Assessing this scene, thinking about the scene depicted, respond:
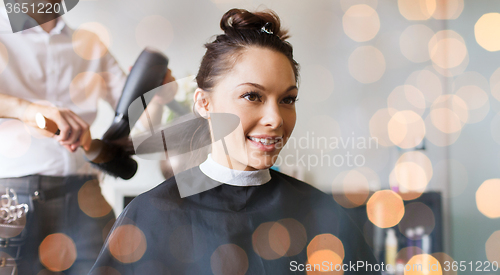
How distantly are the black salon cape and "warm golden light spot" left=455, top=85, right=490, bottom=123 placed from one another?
1.84ft

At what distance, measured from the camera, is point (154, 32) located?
0.73m

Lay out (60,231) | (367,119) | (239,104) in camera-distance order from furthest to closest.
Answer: (367,119), (60,231), (239,104)

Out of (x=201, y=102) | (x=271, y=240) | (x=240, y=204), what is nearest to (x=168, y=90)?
(x=201, y=102)

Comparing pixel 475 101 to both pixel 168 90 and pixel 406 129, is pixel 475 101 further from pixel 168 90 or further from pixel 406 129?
pixel 168 90

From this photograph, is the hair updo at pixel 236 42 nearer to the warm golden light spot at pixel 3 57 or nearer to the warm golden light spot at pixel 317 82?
the warm golden light spot at pixel 317 82

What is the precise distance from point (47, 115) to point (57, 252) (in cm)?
36

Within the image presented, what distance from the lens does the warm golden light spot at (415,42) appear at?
0.82 metres

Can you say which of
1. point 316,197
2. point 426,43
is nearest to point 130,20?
point 316,197

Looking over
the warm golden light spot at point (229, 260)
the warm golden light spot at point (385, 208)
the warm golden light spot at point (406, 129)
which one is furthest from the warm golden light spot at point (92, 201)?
the warm golden light spot at point (406, 129)

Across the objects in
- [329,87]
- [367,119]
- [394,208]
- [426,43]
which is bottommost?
[394,208]

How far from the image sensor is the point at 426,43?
83 centimetres

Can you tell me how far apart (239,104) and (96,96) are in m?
0.43

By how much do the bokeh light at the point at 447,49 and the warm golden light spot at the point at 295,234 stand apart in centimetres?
68

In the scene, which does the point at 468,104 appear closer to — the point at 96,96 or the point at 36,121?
the point at 96,96
